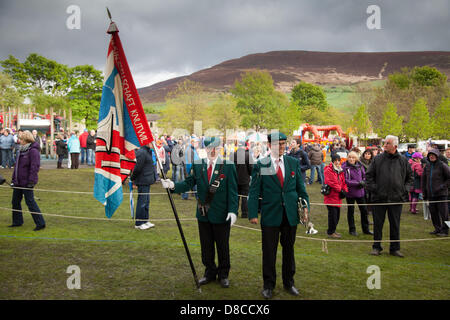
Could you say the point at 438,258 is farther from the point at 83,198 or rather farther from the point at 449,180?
the point at 83,198

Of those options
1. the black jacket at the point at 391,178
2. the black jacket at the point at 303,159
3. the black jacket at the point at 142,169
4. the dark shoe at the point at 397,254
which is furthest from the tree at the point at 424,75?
the black jacket at the point at 142,169

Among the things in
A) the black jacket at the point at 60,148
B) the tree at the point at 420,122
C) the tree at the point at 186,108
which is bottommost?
the black jacket at the point at 60,148

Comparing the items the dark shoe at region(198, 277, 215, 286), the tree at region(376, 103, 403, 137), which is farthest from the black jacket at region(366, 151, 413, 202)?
the tree at region(376, 103, 403, 137)

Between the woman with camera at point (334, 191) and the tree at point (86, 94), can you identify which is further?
the tree at point (86, 94)

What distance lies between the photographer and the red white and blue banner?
4.51 meters

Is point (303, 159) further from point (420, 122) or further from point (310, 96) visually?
point (310, 96)

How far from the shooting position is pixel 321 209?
36.8 feet

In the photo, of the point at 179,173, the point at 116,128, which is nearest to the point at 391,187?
the point at 116,128

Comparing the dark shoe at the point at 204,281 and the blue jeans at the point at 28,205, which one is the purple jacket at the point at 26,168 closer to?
the blue jeans at the point at 28,205

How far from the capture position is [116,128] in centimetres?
458

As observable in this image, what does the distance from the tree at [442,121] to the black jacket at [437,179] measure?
41.8 metres

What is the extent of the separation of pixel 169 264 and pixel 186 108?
57.1 metres

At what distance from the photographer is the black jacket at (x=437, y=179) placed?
808cm

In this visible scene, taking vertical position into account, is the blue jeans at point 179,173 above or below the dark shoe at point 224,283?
above
